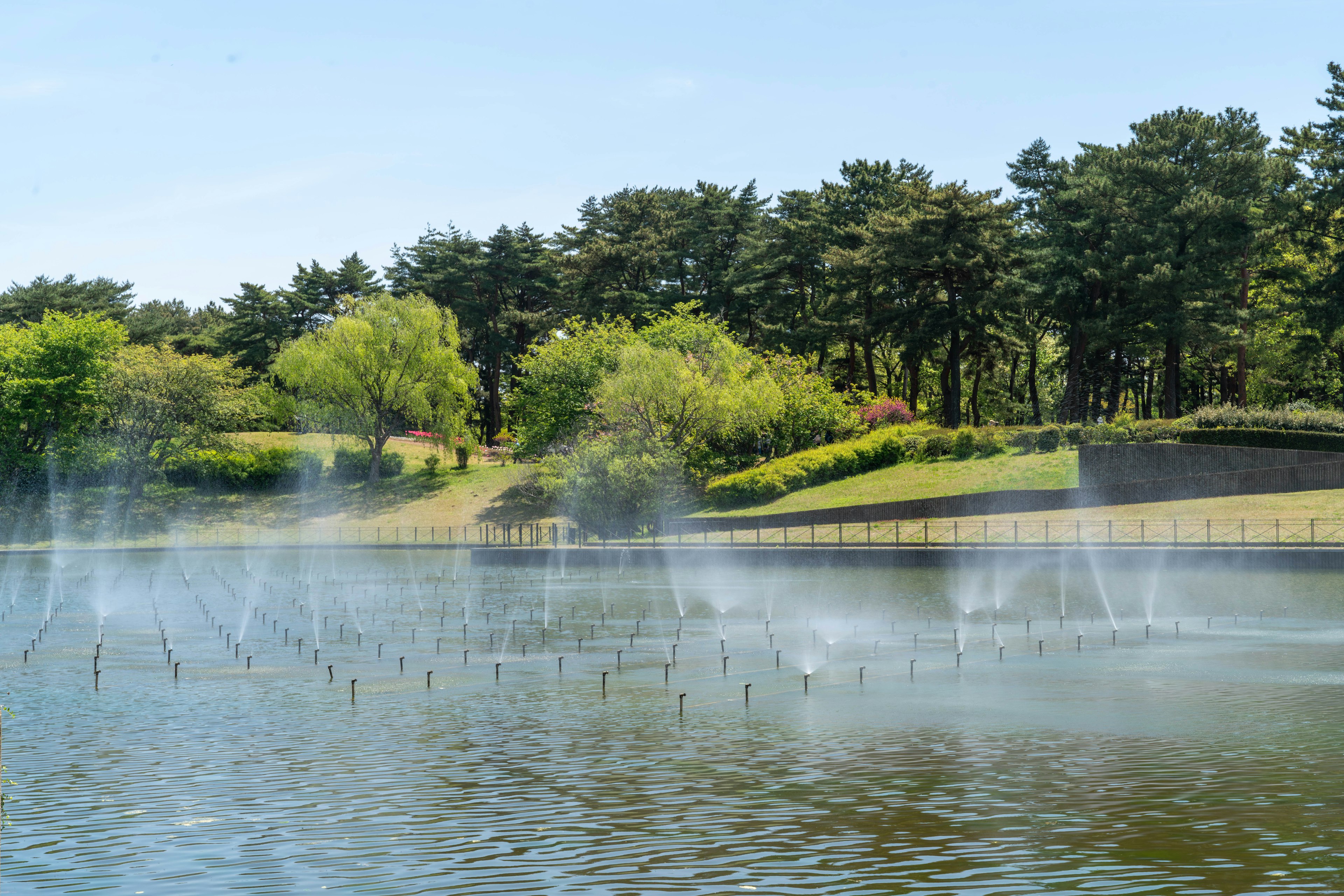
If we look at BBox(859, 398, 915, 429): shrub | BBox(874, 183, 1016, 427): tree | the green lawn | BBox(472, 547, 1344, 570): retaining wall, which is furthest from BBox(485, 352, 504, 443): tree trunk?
BBox(472, 547, 1344, 570): retaining wall

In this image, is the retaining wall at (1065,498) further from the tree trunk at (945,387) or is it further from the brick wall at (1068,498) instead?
the tree trunk at (945,387)

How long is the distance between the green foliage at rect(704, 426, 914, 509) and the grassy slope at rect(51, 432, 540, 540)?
1113 centimetres

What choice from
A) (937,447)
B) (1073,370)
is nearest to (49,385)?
(937,447)

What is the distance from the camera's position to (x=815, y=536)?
4706 centimetres

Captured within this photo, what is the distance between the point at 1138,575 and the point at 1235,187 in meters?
34.1

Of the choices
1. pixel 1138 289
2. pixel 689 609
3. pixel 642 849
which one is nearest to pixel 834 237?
pixel 1138 289

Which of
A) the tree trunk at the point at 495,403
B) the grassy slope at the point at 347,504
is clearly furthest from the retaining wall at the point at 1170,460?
the tree trunk at the point at 495,403

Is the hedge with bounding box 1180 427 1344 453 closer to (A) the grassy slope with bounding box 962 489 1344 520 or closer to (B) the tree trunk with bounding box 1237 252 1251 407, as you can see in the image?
(A) the grassy slope with bounding box 962 489 1344 520

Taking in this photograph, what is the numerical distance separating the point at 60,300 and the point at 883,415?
2360 inches

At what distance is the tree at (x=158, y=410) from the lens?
6750cm

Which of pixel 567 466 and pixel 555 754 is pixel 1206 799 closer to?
pixel 555 754

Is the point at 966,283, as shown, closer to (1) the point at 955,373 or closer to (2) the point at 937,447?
(1) the point at 955,373

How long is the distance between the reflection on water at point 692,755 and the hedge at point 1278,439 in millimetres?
23466

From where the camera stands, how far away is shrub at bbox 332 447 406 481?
71.2 m
